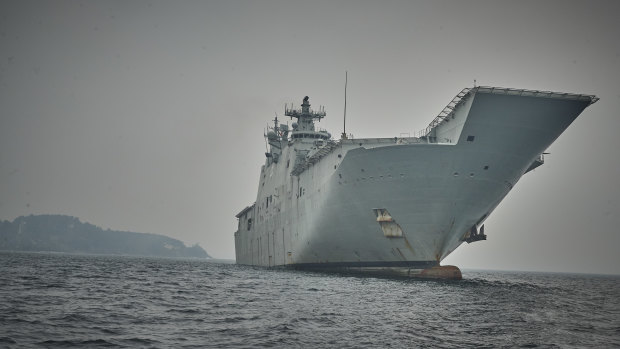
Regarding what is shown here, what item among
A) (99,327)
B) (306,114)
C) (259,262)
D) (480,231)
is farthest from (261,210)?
(99,327)

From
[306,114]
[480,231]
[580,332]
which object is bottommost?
[580,332]

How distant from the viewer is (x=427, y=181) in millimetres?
29906

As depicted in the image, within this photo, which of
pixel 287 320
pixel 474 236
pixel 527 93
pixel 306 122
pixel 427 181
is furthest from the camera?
pixel 306 122

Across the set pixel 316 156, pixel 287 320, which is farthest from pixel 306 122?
pixel 287 320

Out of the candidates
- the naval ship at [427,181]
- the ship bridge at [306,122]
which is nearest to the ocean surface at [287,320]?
the naval ship at [427,181]

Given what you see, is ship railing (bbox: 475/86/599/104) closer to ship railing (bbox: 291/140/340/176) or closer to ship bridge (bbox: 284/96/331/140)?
ship railing (bbox: 291/140/340/176)

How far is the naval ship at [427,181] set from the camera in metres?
27.5

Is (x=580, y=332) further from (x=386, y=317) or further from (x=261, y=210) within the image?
(x=261, y=210)

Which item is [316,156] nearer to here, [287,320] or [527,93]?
[527,93]

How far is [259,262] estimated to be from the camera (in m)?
61.8

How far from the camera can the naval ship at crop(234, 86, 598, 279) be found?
27.5 metres

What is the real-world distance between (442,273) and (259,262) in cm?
3303

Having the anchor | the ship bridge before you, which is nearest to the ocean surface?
the anchor

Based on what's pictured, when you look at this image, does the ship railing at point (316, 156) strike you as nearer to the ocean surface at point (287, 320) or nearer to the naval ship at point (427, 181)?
the naval ship at point (427, 181)
